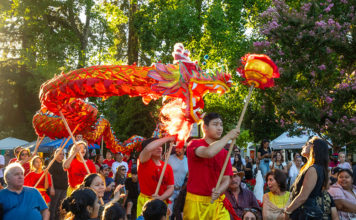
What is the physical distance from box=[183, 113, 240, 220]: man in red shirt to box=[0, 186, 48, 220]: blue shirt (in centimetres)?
178

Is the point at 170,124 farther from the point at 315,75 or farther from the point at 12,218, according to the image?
the point at 315,75

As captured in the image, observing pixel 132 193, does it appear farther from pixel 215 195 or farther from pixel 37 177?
pixel 215 195

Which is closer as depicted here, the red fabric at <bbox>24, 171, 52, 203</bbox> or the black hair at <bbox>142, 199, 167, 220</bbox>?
the black hair at <bbox>142, 199, 167, 220</bbox>

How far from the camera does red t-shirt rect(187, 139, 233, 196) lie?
17.6 ft

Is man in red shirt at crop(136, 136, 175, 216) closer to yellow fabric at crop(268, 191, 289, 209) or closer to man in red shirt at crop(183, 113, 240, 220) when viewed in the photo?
man in red shirt at crop(183, 113, 240, 220)

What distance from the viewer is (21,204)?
5.49 m

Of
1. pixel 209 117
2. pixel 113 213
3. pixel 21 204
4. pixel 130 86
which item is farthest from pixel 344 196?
pixel 21 204

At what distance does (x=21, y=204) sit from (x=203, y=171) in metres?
2.14

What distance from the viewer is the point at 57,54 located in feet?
98.4

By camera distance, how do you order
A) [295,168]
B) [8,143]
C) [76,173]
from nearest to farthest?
[76,173]
[295,168]
[8,143]

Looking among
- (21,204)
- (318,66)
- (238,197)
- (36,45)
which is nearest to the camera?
(21,204)

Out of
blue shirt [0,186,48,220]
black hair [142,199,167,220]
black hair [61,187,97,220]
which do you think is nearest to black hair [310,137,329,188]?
black hair [142,199,167,220]

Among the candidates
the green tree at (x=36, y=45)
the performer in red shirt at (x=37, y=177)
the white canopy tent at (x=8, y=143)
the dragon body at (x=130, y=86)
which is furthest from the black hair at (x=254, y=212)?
the green tree at (x=36, y=45)

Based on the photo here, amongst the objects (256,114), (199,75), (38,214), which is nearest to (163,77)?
(199,75)
